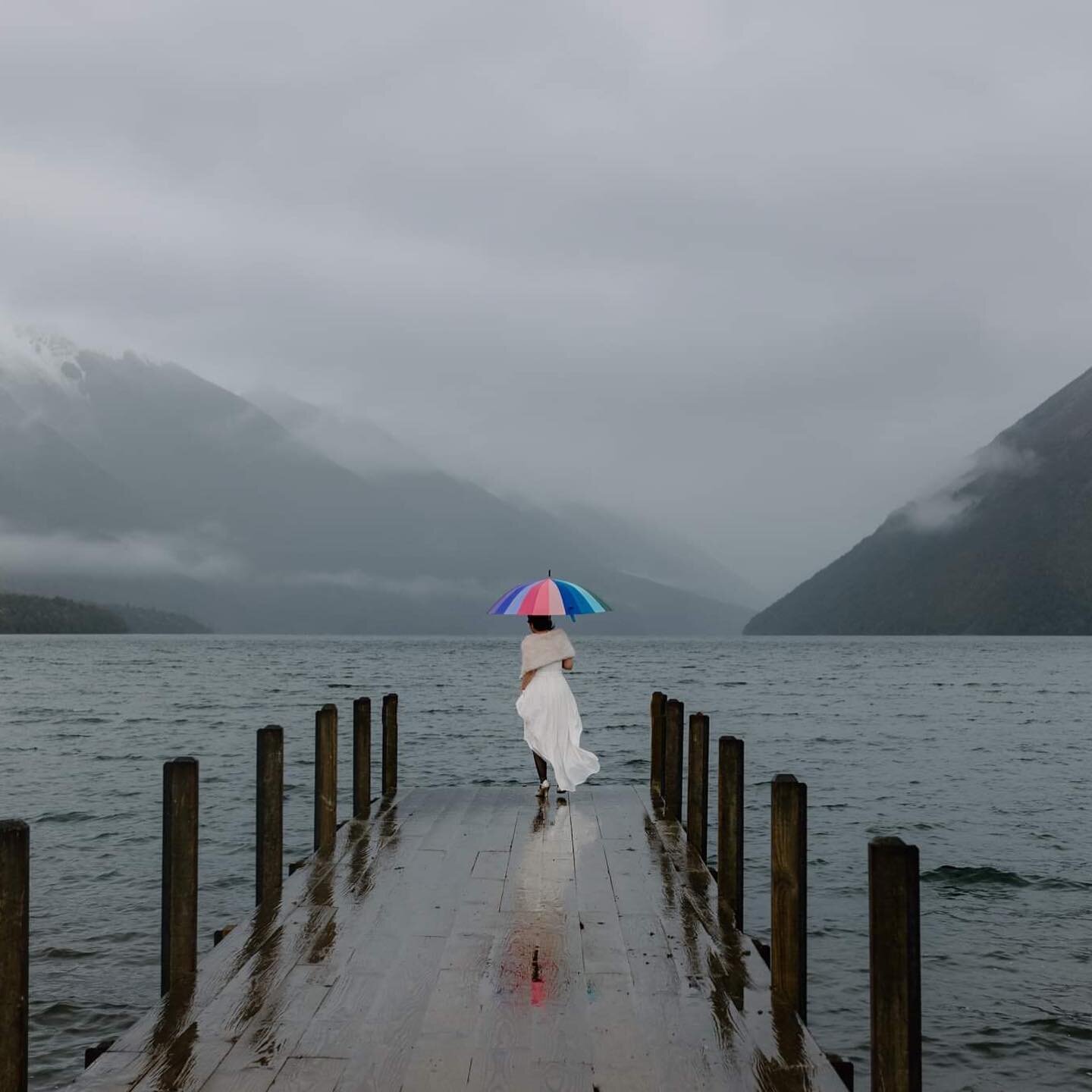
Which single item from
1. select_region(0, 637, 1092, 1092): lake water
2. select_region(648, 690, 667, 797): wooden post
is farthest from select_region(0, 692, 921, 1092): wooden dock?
select_region(648, 690, 667, 797): wooden post

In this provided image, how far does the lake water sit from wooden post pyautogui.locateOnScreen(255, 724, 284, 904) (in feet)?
7.22

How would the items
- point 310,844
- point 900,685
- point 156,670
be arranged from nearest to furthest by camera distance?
point 310,844
point 900,685
point 156,670

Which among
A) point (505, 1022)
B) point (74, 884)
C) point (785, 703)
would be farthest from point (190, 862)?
point (785, 703)

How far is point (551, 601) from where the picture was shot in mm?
13344

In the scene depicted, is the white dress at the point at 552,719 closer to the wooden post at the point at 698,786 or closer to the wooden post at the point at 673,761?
the wooden post at the point at 673,761

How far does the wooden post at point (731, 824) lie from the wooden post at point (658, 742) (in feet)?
16.5

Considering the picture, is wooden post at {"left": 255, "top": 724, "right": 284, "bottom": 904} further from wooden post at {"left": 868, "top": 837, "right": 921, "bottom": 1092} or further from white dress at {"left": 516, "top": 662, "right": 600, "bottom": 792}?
wooden post at {"left": 868, "top": 837, "right": 921, "bottom": 1092}

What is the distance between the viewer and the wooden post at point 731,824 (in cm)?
952

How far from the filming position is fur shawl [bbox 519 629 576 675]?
13578 mm

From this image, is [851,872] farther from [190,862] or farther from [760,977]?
[190,862]

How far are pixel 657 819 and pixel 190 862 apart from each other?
689 centimetres

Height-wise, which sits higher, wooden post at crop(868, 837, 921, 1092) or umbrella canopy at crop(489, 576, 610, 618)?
umbrella canopy at crop(489, 576, 610, 618)

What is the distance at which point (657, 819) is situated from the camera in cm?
1344

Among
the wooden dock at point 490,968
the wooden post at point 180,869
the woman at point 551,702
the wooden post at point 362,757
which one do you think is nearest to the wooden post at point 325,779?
the wooden dock at point 490,968
